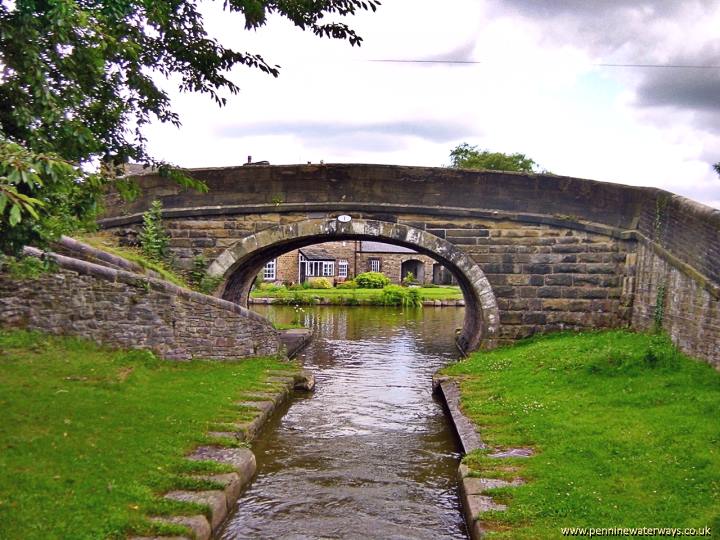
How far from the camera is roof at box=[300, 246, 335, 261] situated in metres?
41.8

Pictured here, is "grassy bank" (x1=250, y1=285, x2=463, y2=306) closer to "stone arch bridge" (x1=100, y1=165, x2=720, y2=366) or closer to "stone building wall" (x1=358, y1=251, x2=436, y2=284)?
"stone building wall" (x1=358, y1=251, x2=436, y2=284)

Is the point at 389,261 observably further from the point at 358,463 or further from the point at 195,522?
the point at 195,522

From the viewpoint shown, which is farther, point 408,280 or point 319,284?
point 408,280

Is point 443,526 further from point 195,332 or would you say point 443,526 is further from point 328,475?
point 195,332

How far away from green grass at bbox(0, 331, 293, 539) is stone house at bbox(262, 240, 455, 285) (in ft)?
98.2

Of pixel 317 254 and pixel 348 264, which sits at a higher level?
pixel 317 254

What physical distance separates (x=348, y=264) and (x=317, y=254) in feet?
8.30

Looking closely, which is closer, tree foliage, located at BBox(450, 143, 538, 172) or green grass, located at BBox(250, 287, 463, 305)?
green grass, located at BBox(250, 287, 463, 305)

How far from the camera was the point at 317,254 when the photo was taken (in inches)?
1677

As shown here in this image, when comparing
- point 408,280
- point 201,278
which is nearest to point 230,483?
point 201,278

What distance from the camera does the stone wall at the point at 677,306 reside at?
9.28m

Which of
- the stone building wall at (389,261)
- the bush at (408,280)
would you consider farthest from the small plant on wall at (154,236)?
the stone building wall at (389,261)

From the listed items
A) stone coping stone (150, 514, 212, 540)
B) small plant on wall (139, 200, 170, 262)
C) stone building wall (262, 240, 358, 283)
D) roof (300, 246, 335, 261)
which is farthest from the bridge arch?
roof (300, 246, 335, 261)

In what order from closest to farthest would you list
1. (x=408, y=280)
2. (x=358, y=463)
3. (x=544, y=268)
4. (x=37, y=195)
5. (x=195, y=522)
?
(x=37, y=195)
(x=195, y=522)
(x=358, y=463)
(x=544, y=268)
(x=408, y=280)
